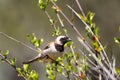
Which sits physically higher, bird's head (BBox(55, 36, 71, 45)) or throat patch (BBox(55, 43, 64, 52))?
bird's head (BBox(55, 36, 71, 45))

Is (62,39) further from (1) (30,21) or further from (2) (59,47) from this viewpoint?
(1) (30,21)

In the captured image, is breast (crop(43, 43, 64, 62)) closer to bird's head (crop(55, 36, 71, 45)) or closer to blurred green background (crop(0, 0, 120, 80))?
bird's head (crop(55, 36, 71, 45))

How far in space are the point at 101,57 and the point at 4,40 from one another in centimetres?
1268

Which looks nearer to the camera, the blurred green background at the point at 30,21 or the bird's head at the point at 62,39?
the bird's head at the point at 62,39

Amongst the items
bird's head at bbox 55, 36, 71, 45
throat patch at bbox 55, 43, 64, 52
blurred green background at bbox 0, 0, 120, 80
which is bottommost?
blurred green background at bbox 0, 0, 120, 80

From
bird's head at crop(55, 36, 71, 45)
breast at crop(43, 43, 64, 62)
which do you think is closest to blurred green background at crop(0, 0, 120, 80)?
breast at crop(43, 43, 64, 62)

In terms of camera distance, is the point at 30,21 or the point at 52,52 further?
the point at 30,21

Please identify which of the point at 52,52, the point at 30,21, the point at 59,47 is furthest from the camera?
the point at 30,21

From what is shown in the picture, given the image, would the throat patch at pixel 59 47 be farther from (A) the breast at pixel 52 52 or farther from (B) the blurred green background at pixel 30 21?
(B) the blurred green background at pixel 30 21

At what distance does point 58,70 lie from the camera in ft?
13.0

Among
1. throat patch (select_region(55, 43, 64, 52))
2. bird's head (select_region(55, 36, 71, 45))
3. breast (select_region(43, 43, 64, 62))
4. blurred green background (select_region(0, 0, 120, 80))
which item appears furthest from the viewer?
blurred green background (select_region(0, 0, 120, 80))

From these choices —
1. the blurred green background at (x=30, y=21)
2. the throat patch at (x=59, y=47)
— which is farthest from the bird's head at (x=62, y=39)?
the blurred green background at (x=30, y=21)

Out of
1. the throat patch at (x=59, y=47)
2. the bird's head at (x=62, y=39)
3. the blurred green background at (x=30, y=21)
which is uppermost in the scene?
the bird's head at (x=62, y=39)

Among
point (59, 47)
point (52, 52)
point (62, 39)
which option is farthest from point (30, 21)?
point (62, 39)
